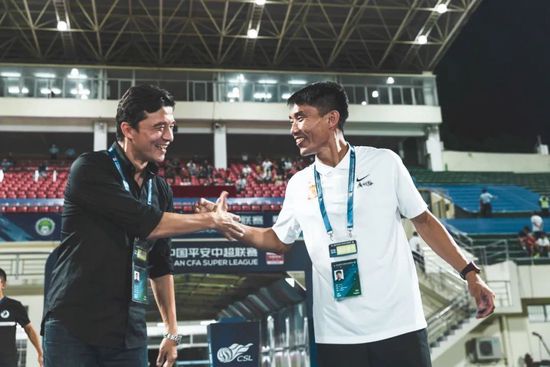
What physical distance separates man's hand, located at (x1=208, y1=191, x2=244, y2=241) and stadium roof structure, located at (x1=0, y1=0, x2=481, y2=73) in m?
19.9

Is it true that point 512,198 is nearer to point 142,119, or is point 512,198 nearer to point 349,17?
point 349,17

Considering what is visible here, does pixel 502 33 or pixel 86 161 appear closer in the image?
pixel 86 161

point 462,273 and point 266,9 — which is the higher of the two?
point 266,9

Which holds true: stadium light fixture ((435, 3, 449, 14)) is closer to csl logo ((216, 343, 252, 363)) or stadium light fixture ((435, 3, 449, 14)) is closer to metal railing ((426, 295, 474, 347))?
metal railing ((426, 295, 474, 347))

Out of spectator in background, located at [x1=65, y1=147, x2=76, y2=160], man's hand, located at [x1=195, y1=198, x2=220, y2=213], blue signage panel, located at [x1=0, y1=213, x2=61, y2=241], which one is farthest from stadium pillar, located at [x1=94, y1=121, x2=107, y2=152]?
man's hand, located at [x1=195, y1=198, x2=220, y2=213]

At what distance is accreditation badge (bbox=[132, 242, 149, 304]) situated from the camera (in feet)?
7.50

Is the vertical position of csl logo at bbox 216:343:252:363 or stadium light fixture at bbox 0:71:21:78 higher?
stadium light fixture at bbox 0:71:21:78

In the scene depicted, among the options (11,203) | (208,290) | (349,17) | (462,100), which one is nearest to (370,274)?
(208,290)

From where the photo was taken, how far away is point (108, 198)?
2268mm

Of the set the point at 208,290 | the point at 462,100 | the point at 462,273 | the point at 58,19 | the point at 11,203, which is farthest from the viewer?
the point at 462,100

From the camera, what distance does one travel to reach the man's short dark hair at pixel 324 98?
276 centimetres

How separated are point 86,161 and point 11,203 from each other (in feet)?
49.3

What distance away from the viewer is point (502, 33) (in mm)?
38375

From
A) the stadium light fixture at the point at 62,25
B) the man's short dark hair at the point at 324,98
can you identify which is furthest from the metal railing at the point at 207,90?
the man's short dark hair at the point at 324,98
